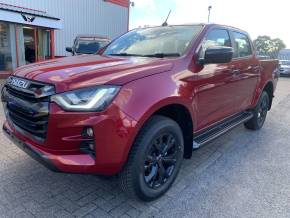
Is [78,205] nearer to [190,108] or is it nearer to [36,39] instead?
[190,108]

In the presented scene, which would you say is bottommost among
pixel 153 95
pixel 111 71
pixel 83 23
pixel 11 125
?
pixel 11 125

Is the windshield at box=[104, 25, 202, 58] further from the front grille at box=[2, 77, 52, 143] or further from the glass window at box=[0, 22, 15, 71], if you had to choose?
the glass window at box=[0, 22, 15, 71]

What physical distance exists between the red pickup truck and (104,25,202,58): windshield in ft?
0.05

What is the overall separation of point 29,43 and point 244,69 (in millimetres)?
11463

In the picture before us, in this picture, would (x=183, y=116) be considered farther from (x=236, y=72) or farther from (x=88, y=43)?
(x=88, y=43)

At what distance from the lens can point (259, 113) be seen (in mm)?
5328

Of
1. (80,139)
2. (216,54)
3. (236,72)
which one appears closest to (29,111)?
(80,139)

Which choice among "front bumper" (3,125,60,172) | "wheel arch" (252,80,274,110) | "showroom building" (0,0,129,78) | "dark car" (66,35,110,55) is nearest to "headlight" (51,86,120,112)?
"front bumper" (3,125,60,172)

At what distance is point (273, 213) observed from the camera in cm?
268

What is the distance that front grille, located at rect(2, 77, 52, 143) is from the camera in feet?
7.23

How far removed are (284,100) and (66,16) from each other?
11656 mm

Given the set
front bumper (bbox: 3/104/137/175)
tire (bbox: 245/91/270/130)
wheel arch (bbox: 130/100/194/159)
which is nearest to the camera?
front bumper (bbox: 3/104/137/175)

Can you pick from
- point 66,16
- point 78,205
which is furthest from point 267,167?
point 66,16

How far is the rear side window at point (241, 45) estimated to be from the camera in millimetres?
4271
